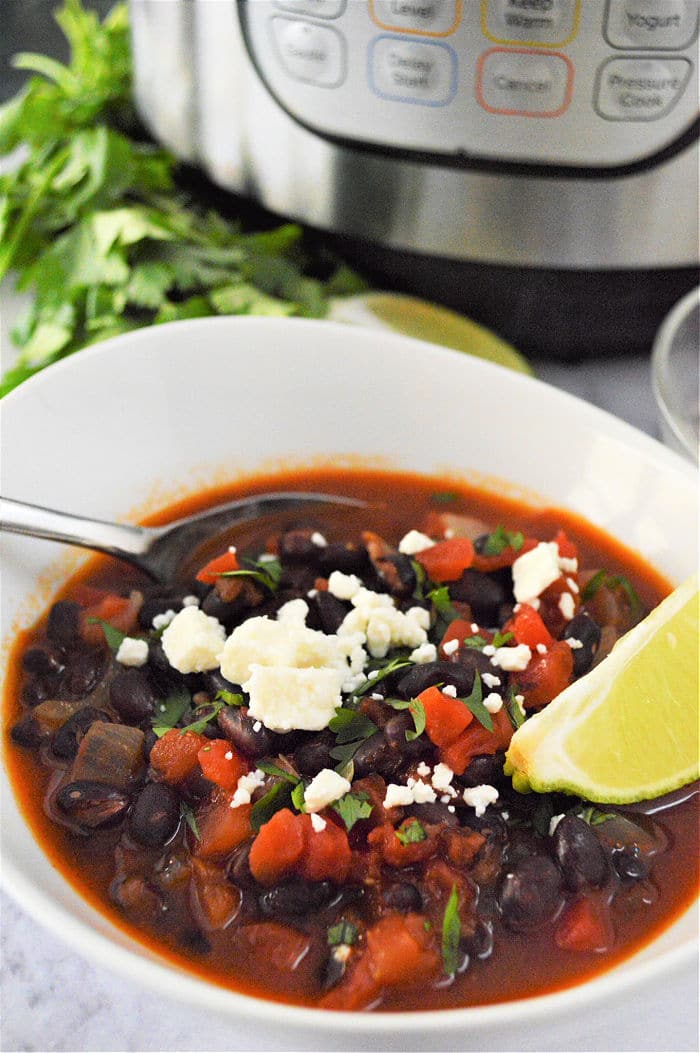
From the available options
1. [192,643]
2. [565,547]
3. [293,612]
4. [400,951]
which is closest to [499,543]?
[565,547]

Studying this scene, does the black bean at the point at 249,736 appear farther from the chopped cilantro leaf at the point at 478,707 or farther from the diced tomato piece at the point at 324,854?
the chopped cilantro leaf at the point at 478,707

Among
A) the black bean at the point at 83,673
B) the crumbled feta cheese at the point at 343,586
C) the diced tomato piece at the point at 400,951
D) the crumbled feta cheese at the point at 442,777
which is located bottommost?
the diced tomato piece at the point at 400,951

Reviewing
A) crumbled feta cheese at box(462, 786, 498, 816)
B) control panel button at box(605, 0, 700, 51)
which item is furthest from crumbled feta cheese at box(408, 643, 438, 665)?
control panel button at box(605, 0, 700, 51)

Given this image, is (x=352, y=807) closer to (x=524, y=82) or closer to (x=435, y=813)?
(x=435, y=813)

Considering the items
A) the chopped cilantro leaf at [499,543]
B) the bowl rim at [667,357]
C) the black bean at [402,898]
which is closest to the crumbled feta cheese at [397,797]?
the black bean at [402,898]

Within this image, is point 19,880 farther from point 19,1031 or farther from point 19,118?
point 19,118

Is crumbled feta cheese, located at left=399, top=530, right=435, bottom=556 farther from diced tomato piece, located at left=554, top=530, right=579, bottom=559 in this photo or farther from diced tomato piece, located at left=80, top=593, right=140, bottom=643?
diced tomato piece, located at left=80, top=593, right=140, bottom=643
